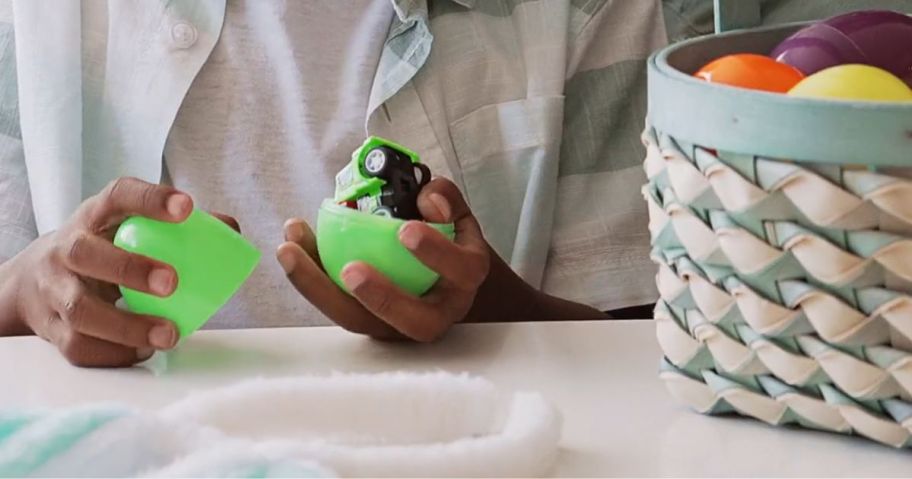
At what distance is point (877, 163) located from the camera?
0.50 metres

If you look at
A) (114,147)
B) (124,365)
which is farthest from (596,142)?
(124,365)

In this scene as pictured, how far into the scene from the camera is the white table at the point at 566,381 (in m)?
0.56

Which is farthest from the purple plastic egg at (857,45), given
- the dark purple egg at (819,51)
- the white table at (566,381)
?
the white table at (566,381)

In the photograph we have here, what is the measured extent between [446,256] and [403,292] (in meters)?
0.03

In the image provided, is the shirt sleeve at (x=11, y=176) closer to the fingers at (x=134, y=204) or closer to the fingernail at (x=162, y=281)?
the fingers at (x=134, y=204)

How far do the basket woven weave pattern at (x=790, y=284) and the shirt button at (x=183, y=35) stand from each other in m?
0.56

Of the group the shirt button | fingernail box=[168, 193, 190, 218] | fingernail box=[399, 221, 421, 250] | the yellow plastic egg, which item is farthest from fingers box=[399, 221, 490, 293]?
the shirt button

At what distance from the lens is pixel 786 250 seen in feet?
1.72

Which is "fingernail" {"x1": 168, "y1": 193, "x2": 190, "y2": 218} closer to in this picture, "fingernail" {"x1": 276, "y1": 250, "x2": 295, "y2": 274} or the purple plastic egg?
"fingernail" {"x1": 276, "y1": 250, "x2": 295, "y2": 274}

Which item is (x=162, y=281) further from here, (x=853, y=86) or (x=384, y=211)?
(x=853, y=86)

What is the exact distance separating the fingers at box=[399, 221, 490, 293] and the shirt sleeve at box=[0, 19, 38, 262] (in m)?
0.46

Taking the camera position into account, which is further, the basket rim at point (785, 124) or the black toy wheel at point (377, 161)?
the black toy wheel at point (377, 161)

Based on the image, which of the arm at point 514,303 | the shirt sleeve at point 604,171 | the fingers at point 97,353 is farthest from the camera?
the shirt sleeve at point 604,171

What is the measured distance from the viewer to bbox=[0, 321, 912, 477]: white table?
561mm
